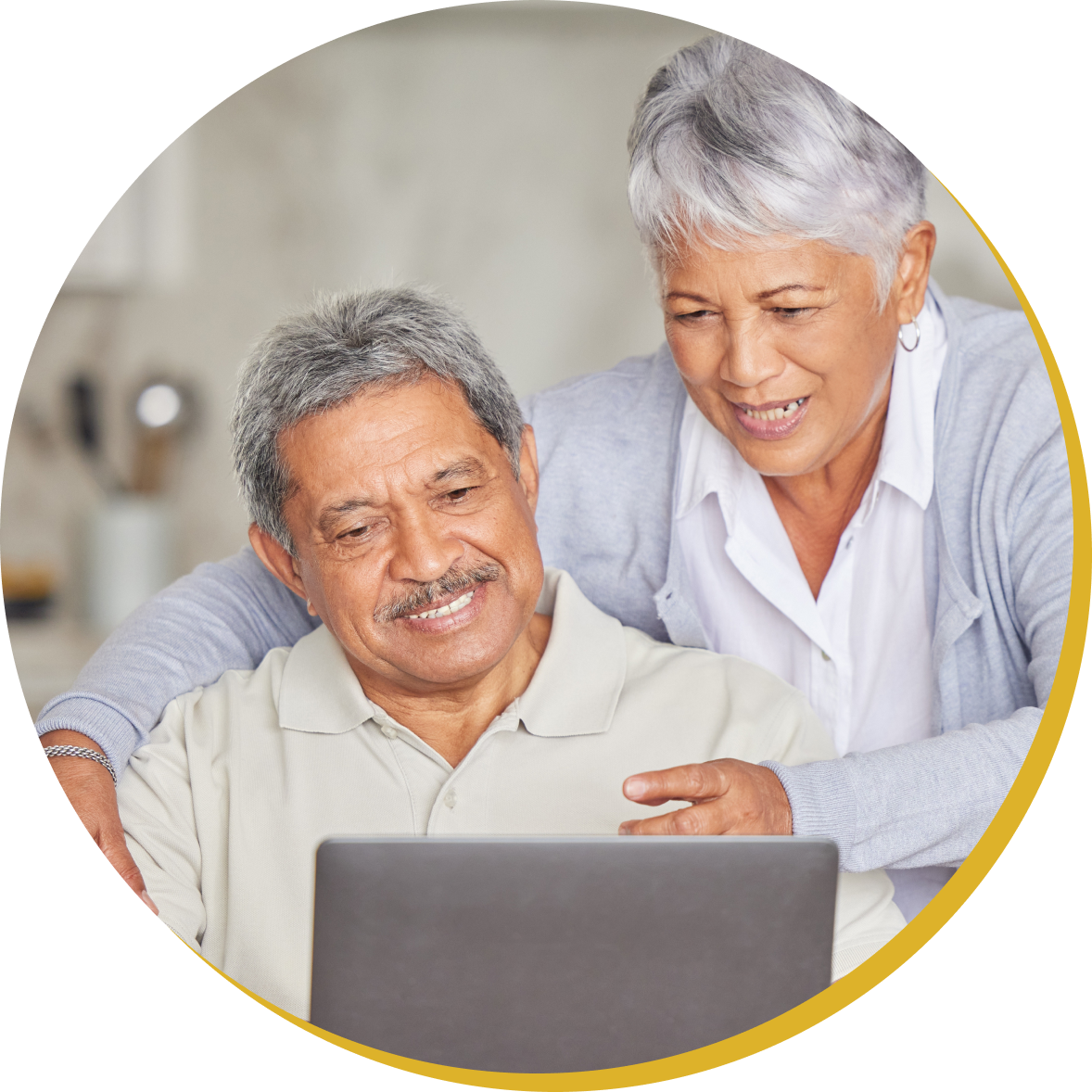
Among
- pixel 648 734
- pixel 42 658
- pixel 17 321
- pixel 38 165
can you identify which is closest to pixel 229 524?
pixel 42 658

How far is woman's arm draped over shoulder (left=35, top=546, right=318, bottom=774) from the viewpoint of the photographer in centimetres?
151

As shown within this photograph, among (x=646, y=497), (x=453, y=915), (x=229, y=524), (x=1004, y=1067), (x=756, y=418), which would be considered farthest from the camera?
(x=229, y=524)

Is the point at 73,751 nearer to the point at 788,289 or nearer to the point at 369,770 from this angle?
the point at 369,770

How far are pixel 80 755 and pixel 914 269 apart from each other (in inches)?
46.7

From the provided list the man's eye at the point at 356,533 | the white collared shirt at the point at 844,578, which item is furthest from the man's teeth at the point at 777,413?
the man's eye at the point at 356,533

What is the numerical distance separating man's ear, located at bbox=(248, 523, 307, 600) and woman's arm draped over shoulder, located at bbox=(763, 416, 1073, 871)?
0.64 meters

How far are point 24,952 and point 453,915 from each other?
0.57m

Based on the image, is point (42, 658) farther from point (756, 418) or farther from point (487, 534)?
point (756, 418)

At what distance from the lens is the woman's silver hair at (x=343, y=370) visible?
142 centimetres

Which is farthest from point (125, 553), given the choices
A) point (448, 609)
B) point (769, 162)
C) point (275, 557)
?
point (769, 162)

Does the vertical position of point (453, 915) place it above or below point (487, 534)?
below

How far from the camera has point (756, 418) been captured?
1525 millimetres

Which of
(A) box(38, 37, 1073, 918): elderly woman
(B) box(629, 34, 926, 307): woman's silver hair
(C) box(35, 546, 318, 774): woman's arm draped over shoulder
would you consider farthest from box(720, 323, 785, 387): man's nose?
(C) box(35, 546, 318, 774): woman's arm draped over shoulder

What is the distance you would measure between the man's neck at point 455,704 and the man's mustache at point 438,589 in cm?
14
